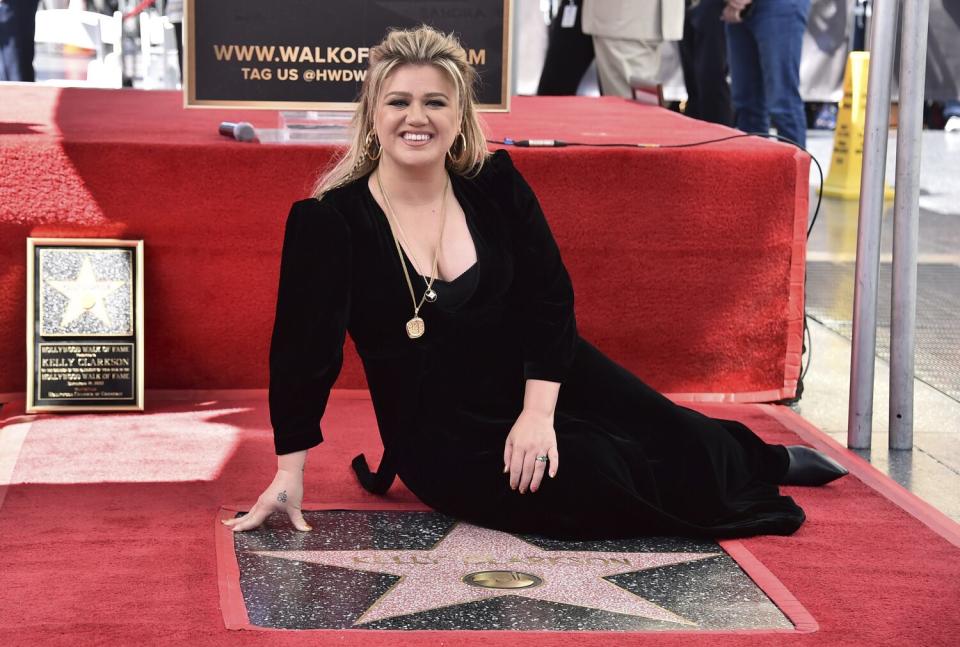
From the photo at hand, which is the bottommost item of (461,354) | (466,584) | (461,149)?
(466,584)

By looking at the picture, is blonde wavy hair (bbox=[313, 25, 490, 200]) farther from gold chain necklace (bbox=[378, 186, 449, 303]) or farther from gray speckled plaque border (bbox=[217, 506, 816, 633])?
gray speckled plaque border (bbox=[217, 506, 816, 633])

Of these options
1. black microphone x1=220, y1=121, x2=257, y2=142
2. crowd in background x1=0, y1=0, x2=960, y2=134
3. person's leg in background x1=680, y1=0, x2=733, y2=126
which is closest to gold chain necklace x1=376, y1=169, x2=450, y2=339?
black microphone x1=220, y1=121, x2=257, y2=142

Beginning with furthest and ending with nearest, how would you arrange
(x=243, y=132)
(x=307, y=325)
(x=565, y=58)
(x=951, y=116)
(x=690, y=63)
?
1. (x=951, y=116)
2. (x=690, y=63)
3. (x=565, y=58)
4. (x=243, y=132)
5. (x=307, y=325)

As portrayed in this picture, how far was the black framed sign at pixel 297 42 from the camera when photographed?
3541 millimetres

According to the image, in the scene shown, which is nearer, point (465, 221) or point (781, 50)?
point (465, 221)

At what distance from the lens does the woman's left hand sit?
247 cm

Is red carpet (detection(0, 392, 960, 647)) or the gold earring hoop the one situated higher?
the gold earring hoop

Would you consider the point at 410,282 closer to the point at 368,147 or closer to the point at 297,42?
the point at 368,147

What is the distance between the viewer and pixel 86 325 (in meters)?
3.32

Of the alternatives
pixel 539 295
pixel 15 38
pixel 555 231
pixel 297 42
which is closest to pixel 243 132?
pixel 297 42

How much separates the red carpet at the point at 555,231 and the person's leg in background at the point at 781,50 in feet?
7.67

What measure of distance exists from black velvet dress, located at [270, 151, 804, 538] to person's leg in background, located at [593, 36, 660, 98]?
3.40 metres

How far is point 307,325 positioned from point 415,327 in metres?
0.21

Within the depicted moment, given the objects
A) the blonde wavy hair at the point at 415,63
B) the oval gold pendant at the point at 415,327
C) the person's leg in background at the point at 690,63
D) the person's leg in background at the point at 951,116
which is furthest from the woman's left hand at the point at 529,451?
the person's leg in background at the point at 951,116
